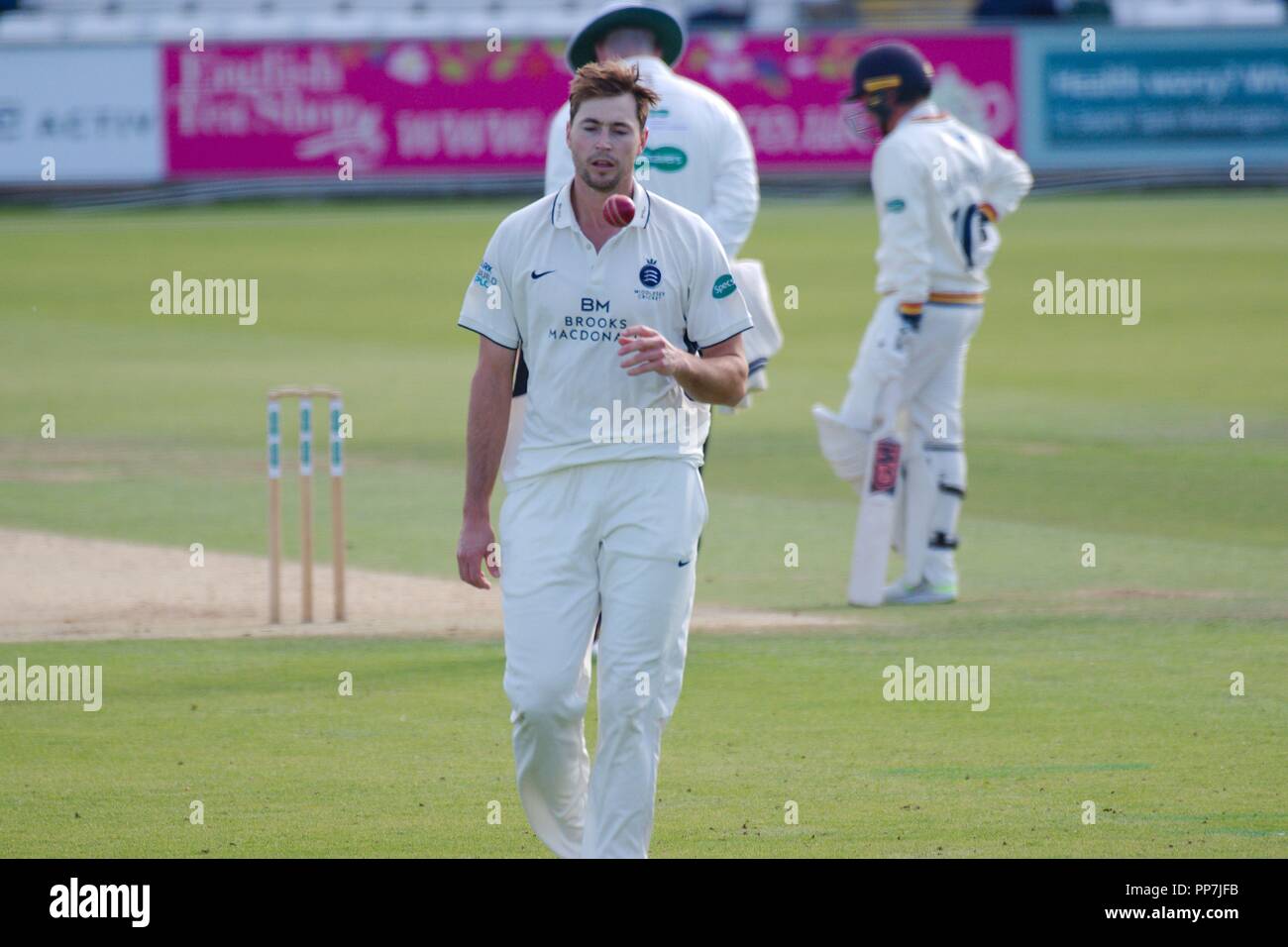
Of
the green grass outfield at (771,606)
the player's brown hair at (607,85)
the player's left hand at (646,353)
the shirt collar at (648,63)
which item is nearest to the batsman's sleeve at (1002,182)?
the green grass outfield at (771,606)

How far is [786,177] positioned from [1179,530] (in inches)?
995

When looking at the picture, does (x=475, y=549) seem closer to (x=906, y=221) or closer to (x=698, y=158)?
(x=698, y=158)

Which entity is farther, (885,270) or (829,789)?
(885,270)

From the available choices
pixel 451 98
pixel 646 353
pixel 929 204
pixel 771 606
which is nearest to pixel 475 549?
pixel 646 353

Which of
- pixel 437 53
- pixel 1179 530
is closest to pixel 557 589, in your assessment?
pixel 1179 530

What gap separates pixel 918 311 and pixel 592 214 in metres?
4.83

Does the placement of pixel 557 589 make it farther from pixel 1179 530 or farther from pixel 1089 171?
pixel 1089 171

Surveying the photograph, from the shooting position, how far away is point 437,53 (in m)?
35.9

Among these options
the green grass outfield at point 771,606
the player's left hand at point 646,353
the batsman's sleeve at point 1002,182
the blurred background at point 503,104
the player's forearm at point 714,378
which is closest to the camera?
the player's left hand at point 646,353

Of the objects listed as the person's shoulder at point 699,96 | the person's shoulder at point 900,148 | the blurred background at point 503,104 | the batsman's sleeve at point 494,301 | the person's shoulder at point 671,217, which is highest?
the blurred background at point 503,104

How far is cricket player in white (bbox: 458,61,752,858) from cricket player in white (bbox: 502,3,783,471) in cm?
307

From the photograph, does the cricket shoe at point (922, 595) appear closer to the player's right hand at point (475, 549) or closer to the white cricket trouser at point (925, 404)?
the white cricket trouser at point (925, 404)

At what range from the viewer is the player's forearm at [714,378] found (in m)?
5.38

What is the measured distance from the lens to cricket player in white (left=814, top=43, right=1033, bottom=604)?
401 inches
